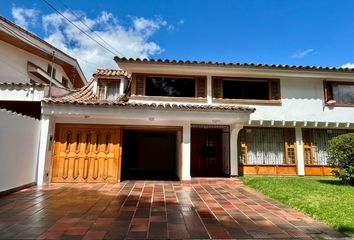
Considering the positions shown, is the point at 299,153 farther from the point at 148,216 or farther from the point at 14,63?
the point at 14,63

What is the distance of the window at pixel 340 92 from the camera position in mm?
12430

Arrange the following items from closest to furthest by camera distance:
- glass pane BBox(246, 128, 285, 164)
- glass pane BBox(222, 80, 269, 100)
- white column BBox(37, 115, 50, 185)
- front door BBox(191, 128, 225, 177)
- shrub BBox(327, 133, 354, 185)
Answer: shrub BBox(327, 133, 354, 185) < white column BBox(37, 115, 50, 185) < glass pane BBox(246, 128, 285, 164) < glass pane BBox(222, 80, 269, 100) < front door BBox(191, 128, 225, 177)

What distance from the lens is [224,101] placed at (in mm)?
11891

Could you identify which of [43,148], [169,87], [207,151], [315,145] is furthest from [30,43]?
[315,145]

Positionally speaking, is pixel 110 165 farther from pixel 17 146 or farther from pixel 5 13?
pixel 5 13

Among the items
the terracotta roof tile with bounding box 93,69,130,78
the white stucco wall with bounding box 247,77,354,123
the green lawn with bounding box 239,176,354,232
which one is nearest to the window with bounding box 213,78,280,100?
the white stucco wall with bounding box 247,77,354,123

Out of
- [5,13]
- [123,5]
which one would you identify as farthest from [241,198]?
[5,13]

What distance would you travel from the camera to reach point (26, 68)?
1391cm

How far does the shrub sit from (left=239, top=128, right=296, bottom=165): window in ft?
9.00

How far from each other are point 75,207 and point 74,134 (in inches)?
190

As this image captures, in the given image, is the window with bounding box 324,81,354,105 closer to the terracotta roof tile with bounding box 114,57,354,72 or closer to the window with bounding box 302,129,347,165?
the terracotta roof tile with bounding box 114,57,354,72

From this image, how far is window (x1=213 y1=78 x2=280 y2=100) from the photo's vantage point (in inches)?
478

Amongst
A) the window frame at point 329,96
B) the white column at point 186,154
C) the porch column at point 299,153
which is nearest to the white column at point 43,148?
the white column at point 186,154

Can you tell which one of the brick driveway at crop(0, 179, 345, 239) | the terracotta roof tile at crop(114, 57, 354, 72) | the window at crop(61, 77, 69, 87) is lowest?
the brick driveway at crop(0, 179, 345, 239)
